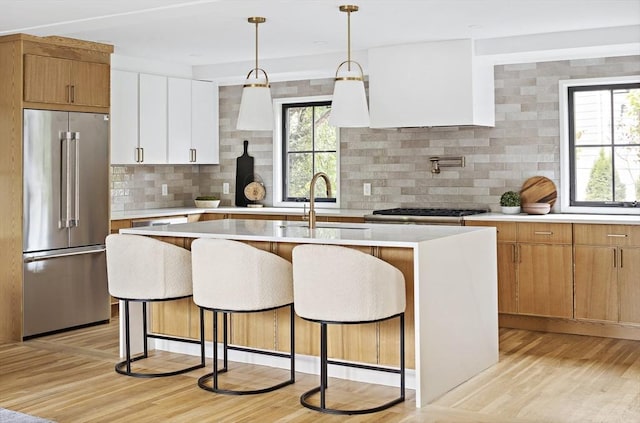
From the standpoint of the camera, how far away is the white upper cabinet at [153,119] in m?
7.15

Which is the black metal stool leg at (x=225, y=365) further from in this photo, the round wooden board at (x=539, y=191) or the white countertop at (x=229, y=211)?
the round wooden board at (x=539, y=191)

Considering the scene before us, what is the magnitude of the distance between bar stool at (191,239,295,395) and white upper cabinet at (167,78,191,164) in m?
3.30

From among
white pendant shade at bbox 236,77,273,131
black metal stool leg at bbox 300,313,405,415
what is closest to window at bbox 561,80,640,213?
white pendant shade at bbox 236,77,273,131

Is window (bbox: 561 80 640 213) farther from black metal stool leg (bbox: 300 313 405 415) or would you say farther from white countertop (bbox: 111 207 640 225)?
black metal stool leg (bbox: 300 313 405 415)

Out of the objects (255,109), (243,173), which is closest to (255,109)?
(255,109)

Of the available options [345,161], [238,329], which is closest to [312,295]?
[238,329]

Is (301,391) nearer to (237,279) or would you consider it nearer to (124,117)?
(237,279)

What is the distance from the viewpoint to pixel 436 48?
6363mm

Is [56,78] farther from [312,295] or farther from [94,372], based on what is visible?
[312,295]

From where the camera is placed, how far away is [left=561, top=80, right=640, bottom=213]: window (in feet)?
20.5

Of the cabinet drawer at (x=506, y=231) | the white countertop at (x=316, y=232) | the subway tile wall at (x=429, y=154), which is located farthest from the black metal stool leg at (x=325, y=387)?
the subway tile wall at (x=429, y=154)

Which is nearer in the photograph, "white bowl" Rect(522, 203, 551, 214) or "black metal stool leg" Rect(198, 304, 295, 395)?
"black metal stool leg" Rect(198, 304, 295, 395)

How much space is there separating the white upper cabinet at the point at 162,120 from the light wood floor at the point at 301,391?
2281 millimetres

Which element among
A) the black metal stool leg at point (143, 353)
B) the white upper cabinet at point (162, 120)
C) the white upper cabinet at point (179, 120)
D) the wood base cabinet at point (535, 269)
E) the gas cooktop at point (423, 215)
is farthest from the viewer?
the white upper cabinet at point (179, 120)
